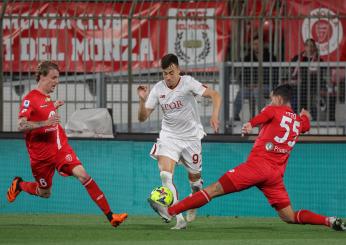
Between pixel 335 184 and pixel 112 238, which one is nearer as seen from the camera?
pixel 112 238

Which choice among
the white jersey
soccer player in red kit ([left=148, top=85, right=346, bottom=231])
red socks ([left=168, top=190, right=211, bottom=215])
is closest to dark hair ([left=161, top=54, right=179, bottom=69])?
the white jersey

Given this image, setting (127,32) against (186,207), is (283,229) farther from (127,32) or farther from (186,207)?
(127,32)

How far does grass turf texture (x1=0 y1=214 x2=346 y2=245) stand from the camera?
12.8 m

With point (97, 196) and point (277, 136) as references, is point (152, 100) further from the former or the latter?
point (277, 136)

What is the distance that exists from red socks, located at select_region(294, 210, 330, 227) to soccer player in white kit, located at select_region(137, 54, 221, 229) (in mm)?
1504

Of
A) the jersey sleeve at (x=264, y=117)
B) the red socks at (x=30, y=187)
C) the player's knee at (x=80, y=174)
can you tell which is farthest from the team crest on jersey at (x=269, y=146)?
the red socks at (x=30, y=187)

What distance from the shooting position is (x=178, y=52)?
18531 millimetres

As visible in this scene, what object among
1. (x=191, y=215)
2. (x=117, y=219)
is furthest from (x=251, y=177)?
(x=191, y=215)

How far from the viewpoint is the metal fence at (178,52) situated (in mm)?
17828

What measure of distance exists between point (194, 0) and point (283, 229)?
503 cm

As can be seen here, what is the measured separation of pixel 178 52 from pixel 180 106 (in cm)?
360

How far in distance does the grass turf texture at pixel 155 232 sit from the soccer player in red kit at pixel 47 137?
1.89ft

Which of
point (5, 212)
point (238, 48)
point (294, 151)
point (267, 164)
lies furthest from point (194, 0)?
point (267, 164)

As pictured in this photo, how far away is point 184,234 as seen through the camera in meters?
13.7
